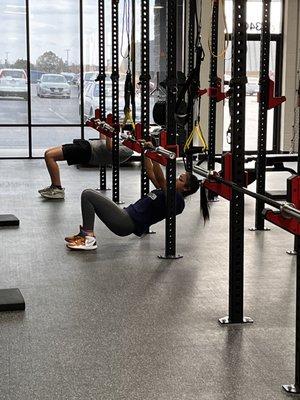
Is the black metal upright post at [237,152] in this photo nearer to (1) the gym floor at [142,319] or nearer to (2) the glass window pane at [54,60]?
(1) the gym floor at [142,319]

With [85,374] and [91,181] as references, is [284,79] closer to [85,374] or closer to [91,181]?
[91,181]

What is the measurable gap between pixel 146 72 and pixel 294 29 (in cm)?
752

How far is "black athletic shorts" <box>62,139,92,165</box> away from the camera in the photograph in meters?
7.83

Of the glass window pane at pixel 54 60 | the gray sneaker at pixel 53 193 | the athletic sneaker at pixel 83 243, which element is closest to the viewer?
the athletic sneaker at pixel 83 243

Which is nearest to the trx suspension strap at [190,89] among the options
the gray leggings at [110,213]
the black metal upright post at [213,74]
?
the gray leggings at [110,213]

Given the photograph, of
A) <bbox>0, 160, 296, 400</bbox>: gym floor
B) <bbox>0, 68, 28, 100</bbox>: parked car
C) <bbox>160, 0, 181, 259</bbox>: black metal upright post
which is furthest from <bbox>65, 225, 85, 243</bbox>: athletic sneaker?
<bbox>0, 68, 28, 100</bbox>: parked car

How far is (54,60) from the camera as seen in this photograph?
12.3 m

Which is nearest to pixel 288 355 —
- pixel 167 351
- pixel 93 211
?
pixel 167 351

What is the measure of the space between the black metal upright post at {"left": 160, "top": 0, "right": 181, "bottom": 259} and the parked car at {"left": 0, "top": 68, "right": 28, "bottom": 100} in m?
7.50

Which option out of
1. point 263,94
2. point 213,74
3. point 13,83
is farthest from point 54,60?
point 263,94

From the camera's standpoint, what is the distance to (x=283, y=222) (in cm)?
294

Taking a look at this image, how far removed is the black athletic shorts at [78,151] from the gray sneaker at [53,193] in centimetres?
38

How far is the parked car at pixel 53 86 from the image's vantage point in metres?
12.3

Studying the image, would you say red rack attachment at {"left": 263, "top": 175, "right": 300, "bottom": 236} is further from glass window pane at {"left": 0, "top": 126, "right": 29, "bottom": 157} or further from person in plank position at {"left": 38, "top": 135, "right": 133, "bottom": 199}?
glass window pane at {"left": 0, "top": 126, "right": 29, "bottom": 157}
